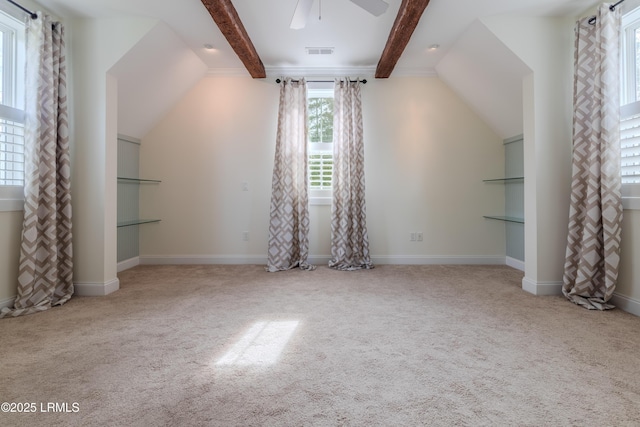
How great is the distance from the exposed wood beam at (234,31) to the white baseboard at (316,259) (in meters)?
2.47

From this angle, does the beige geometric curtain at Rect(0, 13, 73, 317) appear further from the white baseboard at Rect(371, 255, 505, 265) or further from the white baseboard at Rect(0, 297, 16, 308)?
the white baseboard at Rect(371, 255, 505, 265)

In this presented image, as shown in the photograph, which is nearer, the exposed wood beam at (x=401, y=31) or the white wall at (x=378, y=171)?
the exposed wood beam at (x=401, y=31)

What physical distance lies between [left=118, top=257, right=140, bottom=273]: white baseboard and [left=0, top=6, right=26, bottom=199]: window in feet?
5.02

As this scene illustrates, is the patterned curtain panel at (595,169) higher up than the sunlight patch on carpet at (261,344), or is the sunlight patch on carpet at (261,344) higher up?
the patterned curtain panel at (595,169)

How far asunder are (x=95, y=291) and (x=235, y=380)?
2176 mm

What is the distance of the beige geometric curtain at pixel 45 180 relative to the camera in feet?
8.15

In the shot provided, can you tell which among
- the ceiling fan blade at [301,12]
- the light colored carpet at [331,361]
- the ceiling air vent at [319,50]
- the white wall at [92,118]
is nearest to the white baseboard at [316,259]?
the light colored carpet at [331,361]

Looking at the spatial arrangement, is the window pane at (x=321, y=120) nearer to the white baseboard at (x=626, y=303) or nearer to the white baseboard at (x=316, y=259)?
the white baseboard at (x=316, y=259)

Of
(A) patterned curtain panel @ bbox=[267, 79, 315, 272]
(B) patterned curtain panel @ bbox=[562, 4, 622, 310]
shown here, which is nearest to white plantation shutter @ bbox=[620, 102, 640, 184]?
(B) patterned curtain panel @ bbox=[562, 4, 622, 310]

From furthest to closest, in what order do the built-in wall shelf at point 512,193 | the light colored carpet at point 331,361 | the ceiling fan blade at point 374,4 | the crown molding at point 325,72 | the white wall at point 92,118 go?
the crown molding at point 325,72, the built-in wall shelf at point 512,193, the white wall at point 92,118, the ceiling fan blade at point 374,4, the light colored carpet at point 331,361

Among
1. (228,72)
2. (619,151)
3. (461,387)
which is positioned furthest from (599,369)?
(228,72)

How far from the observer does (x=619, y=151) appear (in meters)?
2.45

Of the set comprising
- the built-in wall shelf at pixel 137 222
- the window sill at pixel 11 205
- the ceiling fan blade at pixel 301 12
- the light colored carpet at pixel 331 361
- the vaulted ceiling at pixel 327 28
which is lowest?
the light colored carpet at pixel 331 361

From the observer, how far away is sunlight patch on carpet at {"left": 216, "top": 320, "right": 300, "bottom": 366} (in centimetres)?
171
